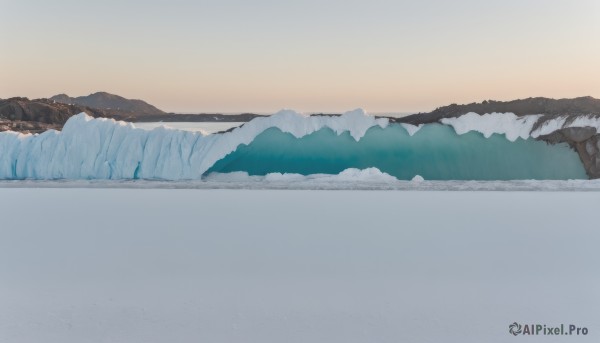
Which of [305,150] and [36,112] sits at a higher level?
[36,112]

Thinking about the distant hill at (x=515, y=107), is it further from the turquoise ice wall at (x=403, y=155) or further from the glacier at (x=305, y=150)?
the turquoise ice wall at (x=403, y=155)

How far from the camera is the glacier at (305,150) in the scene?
10.3m

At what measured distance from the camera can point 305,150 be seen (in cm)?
1046

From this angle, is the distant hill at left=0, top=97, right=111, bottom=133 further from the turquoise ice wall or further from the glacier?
the turquoise ice wall

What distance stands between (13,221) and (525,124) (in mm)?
7455

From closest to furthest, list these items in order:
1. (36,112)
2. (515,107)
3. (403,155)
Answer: (403,155) → (515,107) → (36,112)

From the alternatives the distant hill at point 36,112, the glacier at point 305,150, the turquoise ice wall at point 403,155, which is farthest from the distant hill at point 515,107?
the distant hill at point 36,112

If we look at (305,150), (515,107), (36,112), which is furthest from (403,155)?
(36,112)

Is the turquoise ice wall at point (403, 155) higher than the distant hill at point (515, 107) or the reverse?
the reverse

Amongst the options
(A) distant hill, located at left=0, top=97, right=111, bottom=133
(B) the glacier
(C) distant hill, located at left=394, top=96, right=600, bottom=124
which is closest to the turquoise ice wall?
(B) the glacier

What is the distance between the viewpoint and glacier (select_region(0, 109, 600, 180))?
1030 centimetres

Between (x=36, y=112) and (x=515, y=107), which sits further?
(x=36, y=112)

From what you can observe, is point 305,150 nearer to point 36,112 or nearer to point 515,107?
point 515,107

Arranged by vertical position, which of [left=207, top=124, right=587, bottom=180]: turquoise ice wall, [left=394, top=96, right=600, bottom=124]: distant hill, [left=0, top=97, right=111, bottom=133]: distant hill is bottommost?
[left=207, top=124, right=587, bottom=180]: turquoise ice wall
